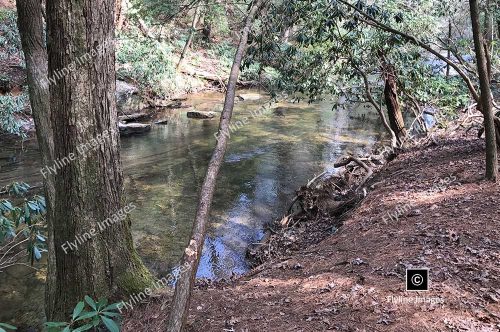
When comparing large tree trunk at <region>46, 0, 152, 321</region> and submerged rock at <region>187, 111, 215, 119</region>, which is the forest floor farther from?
submerged rock at <region>187, 111, 215, 119</region>

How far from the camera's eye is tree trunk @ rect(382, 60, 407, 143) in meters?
8.60

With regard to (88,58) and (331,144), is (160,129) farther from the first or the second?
(88,58)

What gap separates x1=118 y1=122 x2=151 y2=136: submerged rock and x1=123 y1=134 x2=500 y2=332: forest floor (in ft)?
34.1

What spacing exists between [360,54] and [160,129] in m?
8.95

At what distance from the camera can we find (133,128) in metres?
14.7

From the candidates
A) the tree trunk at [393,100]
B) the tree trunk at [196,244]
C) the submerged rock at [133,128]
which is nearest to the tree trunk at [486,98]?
the tree trunk at [196,244]

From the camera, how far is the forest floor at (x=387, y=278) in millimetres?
3020

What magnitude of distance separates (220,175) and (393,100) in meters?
4.65

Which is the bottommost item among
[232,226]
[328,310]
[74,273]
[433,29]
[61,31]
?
[232,226]

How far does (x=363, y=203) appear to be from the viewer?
6.50 meters

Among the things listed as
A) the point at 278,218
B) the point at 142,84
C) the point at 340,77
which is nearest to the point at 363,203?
the point at 278,218

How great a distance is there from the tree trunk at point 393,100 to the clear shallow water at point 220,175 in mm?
2101
